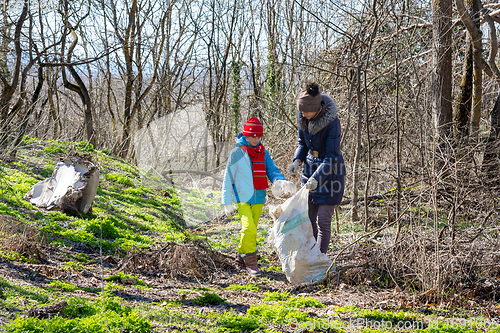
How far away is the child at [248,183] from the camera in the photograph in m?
4.23

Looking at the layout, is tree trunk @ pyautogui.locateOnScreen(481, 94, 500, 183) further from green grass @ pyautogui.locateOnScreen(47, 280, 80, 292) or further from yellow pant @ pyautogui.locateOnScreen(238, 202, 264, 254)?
green grass @ pyautogui.locateOnScreen(47, 280, 80, 292)

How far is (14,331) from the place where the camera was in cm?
221

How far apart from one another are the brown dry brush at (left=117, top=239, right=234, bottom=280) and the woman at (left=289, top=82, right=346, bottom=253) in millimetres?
1286

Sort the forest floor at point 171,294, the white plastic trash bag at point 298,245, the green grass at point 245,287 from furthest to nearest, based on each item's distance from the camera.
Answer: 1. the green grass at point 245,287
2. the white plastic trash bag at point 298,245
3. the forest floor at point 171,294

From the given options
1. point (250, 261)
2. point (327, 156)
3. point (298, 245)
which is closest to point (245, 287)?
point (250, 261)

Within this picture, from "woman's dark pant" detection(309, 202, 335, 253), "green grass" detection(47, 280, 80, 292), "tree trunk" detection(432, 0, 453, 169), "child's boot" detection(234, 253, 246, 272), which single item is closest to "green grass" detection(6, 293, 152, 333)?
"green grass" detection(47, 280, 80, 292)

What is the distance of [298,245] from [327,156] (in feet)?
2.98

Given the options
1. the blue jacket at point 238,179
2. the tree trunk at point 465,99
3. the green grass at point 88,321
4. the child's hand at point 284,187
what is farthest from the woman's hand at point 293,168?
the tree trunk at point 465,99

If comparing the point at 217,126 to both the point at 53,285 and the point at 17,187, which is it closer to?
the point at 17,187

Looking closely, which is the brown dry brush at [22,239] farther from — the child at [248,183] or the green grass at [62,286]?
the child at [248,183]

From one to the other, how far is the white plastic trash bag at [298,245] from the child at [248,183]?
0.37 m

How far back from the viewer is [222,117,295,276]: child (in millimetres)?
4234

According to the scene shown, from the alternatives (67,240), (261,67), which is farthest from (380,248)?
(261,67)

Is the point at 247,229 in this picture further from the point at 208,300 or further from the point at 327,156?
the point at 327,156
